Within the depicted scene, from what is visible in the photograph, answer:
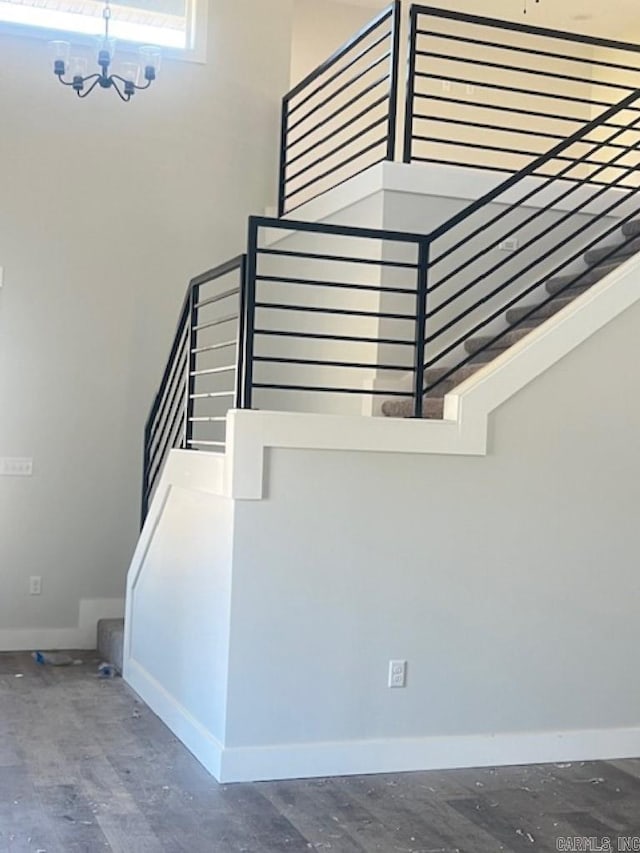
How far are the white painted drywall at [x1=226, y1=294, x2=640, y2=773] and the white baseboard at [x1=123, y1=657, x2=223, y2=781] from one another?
154 millimetres

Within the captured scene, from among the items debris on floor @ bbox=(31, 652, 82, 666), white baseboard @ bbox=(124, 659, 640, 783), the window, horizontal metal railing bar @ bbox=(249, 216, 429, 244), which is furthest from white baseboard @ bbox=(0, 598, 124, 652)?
the window

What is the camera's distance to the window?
6.80m

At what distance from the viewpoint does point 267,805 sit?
402 cm

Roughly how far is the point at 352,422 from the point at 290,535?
20.8 inches

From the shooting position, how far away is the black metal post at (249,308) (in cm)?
430

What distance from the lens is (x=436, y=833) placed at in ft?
12.4

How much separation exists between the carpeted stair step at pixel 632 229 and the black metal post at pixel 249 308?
2.38 metres

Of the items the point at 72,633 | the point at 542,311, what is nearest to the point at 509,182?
the point at 542,311

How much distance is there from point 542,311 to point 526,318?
10.8 inches

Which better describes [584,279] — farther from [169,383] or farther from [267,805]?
[267,805]

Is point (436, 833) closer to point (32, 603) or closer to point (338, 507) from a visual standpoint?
point (338, 507)

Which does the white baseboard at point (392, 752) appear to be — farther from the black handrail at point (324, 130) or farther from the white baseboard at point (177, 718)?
the black handrail at point (324, 130)

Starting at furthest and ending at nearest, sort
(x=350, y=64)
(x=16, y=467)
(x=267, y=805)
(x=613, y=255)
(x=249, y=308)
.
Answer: (x=16, y=467)
(x=350, y=64)
(x=613, y=255)
(x=249, y=308)
(x=267, y=805)

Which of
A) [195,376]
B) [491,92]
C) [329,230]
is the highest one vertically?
[491,92]
